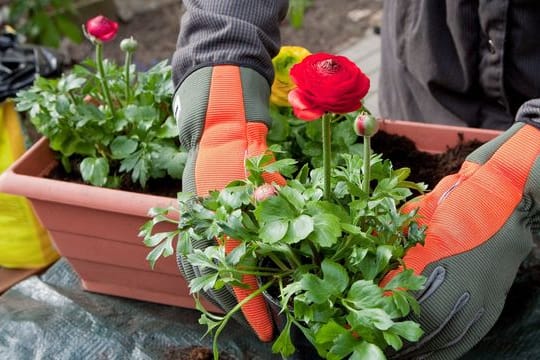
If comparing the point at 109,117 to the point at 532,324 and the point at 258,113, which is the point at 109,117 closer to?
the point at 258,113

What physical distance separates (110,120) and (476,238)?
0.68m

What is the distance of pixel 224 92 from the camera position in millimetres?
1074

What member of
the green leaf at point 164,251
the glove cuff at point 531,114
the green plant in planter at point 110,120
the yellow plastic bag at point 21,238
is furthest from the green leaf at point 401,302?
the yellow plastic bag at point 21,238

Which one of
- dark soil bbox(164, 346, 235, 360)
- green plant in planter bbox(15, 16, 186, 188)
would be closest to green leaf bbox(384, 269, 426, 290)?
dark soil bbox(164, 346, 235, 360)

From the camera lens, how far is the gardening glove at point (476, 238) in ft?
2.91

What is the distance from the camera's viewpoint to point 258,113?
3.54 feet

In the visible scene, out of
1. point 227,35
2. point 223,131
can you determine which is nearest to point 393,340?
point 223,131

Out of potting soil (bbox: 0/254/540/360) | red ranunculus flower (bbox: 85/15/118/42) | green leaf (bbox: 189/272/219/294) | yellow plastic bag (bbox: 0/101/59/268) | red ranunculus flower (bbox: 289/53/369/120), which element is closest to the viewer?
red ranunculus flower (bbox: 289/53/369/120)

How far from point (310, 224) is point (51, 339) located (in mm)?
577

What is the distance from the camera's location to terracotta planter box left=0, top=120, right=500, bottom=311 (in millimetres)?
1172

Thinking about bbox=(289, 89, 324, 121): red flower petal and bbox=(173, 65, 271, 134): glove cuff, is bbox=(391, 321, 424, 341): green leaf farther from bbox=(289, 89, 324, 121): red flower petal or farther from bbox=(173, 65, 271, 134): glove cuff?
bbox=(173, 65, 271, 134): glove cuff

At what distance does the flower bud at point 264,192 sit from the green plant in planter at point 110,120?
43 cm

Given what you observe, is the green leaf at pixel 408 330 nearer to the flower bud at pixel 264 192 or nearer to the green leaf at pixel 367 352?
the green leaf at pixel 367 352

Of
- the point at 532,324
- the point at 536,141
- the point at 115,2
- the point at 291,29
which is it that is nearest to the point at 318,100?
the point at 536,141
